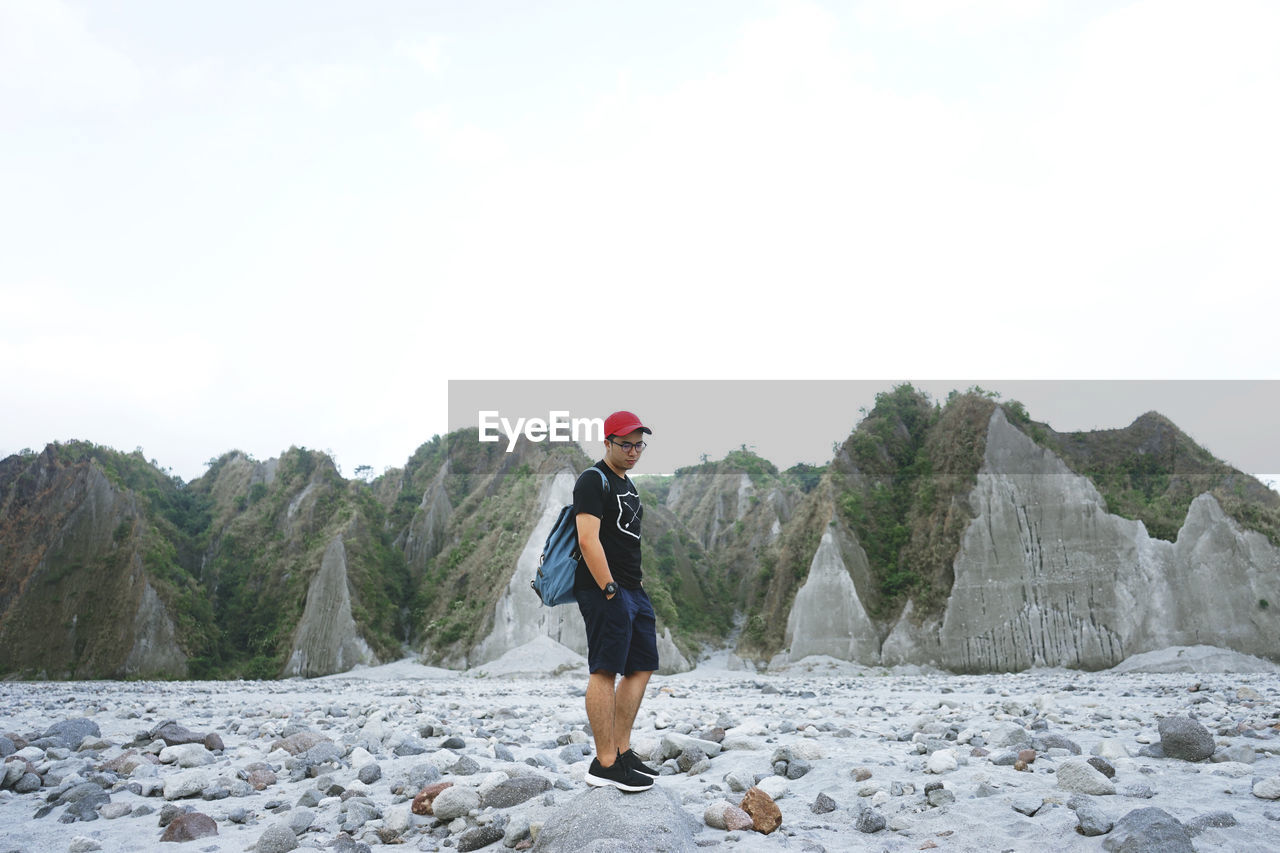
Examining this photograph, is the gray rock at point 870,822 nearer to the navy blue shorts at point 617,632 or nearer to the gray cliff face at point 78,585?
the navy blue shorts at point 617,632

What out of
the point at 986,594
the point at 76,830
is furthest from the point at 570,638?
the point at 76,830

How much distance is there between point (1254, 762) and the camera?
4.64m

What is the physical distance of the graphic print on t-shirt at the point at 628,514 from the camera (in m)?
4.03

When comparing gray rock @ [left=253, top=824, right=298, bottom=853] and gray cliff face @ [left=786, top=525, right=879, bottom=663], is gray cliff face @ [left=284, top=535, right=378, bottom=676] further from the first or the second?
gray rock @ [left=253, top=824, right=298, bottom=853]

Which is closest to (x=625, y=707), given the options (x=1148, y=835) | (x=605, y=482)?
(x=605, y=482)

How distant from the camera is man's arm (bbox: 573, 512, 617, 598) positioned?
3.76 metres

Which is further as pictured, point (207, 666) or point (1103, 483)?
point (207, 666)

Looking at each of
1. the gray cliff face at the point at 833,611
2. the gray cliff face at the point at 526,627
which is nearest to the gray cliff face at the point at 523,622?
the gray cliff face at the point at 526,627

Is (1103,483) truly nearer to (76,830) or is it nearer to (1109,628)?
(1109,628)

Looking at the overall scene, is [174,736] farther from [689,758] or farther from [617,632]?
[617,632]

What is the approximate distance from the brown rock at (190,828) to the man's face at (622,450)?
123 inches

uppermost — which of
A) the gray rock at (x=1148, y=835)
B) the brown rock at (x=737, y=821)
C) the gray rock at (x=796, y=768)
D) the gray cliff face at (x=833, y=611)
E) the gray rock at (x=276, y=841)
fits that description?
the gray rock at (x=1148, y=835)

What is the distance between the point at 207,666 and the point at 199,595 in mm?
4015

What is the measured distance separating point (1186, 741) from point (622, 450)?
14.3ft
